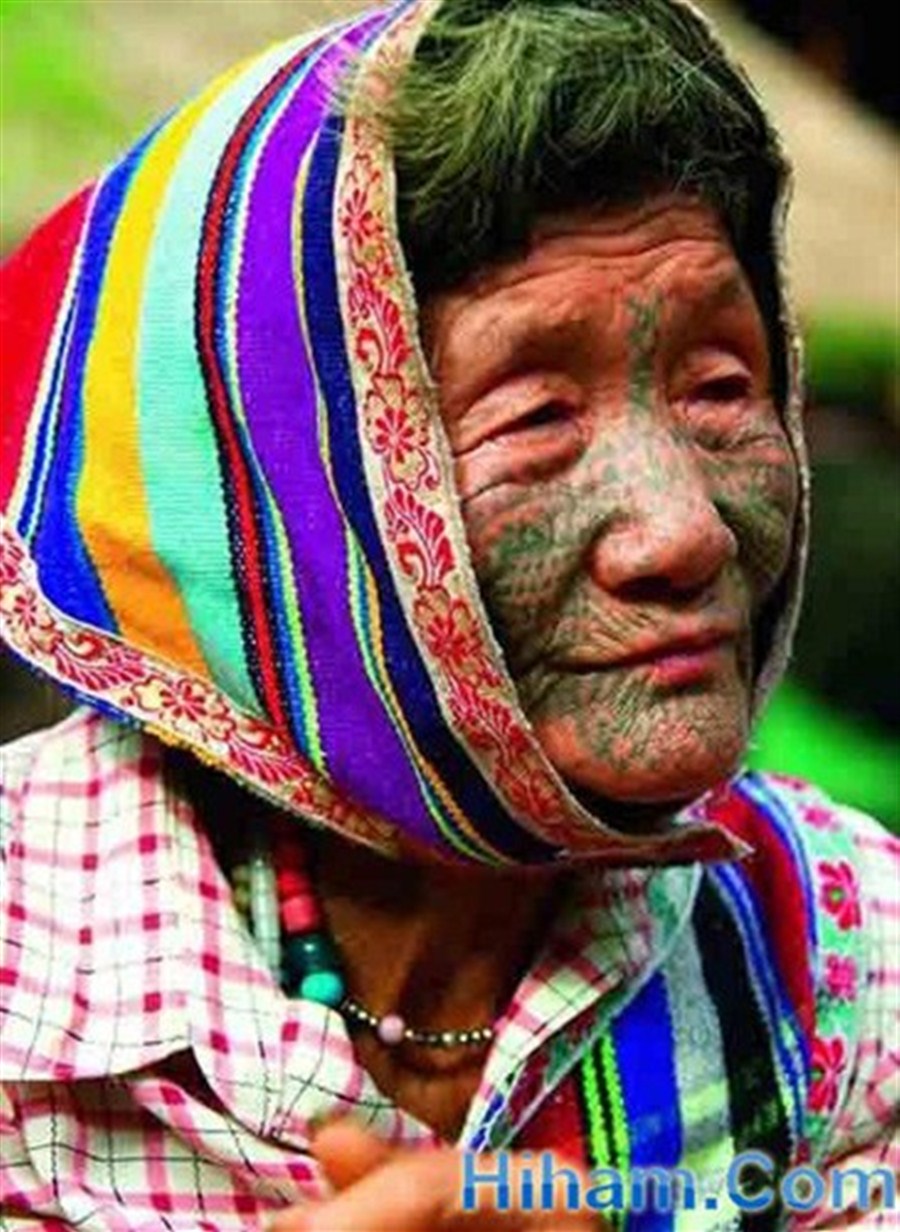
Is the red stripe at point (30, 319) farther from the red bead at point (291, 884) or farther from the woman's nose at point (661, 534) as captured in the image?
the woman's nose at point (661, 534)

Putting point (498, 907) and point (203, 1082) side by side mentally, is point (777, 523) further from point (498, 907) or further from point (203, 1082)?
point (203, 1082)

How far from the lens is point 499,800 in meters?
1.87

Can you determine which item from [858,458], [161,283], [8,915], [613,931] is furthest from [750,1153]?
[858,458]

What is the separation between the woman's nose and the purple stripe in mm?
165

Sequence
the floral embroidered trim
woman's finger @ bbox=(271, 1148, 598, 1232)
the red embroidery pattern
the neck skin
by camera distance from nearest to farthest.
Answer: woman's finger @ bbox=(271, 1148, 598, 1232) < the floral embroidered trim < the red embroidery pattern < the neck skin

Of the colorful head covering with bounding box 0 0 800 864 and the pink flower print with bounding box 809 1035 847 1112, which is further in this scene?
the pink flower print with bounding box 809 1035 847 1112

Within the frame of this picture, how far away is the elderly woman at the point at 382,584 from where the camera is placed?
6.03ft

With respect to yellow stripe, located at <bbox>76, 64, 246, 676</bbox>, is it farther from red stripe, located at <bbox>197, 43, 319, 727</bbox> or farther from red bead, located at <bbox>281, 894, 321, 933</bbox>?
red bead, located at <bbox>281, 894, 321, 933</bbox>

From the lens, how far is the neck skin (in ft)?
6.59

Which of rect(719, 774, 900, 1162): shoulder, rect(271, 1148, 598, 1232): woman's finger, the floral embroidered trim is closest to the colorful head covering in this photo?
the floral embroidered trim

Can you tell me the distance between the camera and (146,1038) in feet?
6.20

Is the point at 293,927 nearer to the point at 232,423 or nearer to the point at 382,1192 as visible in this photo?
the point at 232,423

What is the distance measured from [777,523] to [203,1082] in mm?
510

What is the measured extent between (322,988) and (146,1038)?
0.44ft
